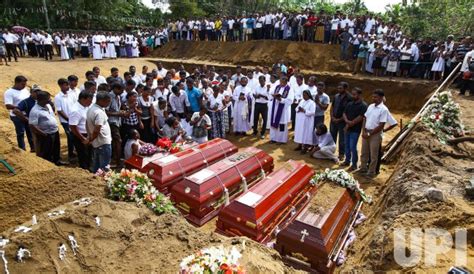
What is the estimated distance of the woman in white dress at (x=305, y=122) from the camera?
783 cm

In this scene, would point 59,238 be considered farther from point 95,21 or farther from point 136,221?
point 95,21

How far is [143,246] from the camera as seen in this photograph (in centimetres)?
320

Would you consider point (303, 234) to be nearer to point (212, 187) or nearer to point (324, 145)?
point (212, 187)

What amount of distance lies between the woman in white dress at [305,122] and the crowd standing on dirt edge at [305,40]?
621 centimetres

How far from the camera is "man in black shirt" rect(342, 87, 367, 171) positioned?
660 centimetres

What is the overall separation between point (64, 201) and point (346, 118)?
17.9ft

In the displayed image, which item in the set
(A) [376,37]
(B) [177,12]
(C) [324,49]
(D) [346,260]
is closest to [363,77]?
(A) [376,37]

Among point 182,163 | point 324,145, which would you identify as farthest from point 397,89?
point 182,163

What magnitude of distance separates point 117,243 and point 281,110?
621 centimetres

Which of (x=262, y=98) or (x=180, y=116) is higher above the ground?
(x=262, y=98)

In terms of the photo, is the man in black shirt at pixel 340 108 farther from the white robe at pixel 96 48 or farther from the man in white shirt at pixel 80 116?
the white robe at pixel 96 48

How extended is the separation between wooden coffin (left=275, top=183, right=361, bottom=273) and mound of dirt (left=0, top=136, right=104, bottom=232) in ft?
7.99

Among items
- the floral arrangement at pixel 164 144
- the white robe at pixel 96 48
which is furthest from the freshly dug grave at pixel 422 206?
the white robe at pixel 96 48

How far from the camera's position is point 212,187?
5.17 m
